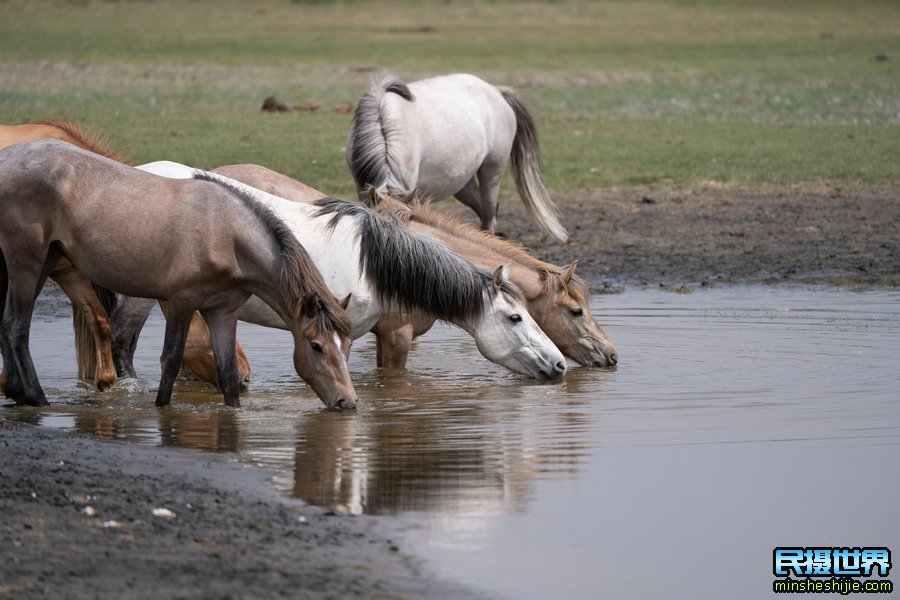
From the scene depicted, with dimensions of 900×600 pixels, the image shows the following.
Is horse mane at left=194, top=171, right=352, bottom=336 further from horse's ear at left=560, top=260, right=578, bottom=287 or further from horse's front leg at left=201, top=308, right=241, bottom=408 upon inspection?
horse's ear at left=560, top=260, right=578, bottom=287

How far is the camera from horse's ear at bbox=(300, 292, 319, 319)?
270 inches

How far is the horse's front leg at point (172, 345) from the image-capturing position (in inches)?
277

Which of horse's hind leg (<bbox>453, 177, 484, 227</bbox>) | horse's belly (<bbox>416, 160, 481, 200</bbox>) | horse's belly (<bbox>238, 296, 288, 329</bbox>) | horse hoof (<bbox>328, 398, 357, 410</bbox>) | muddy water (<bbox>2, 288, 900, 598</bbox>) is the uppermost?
horse's belly (<bbox>416, 160, 481, 200</bbox>)

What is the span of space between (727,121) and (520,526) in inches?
641

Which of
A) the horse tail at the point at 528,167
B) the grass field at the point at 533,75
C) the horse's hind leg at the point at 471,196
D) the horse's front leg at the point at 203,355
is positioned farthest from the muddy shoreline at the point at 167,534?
the horse tail at the point at 528,167

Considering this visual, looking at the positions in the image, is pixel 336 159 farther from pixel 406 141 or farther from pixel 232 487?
pixel 232 487

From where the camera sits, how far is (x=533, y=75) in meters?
27.4

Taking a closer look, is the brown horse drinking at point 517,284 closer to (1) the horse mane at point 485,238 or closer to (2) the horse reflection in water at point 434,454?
(1) the horse mane at point 485,238

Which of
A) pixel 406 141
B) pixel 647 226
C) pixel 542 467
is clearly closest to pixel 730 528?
pixel 542 467

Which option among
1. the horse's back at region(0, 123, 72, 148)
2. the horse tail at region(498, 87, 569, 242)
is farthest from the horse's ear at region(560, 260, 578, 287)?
the horse tail at region(498, 87, 569, 242)

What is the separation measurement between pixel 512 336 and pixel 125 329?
7.47 feet

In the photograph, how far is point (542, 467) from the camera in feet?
19.1

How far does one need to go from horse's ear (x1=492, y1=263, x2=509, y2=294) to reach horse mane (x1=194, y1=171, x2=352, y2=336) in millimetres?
1145

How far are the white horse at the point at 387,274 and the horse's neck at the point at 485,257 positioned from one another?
353 millimetres
